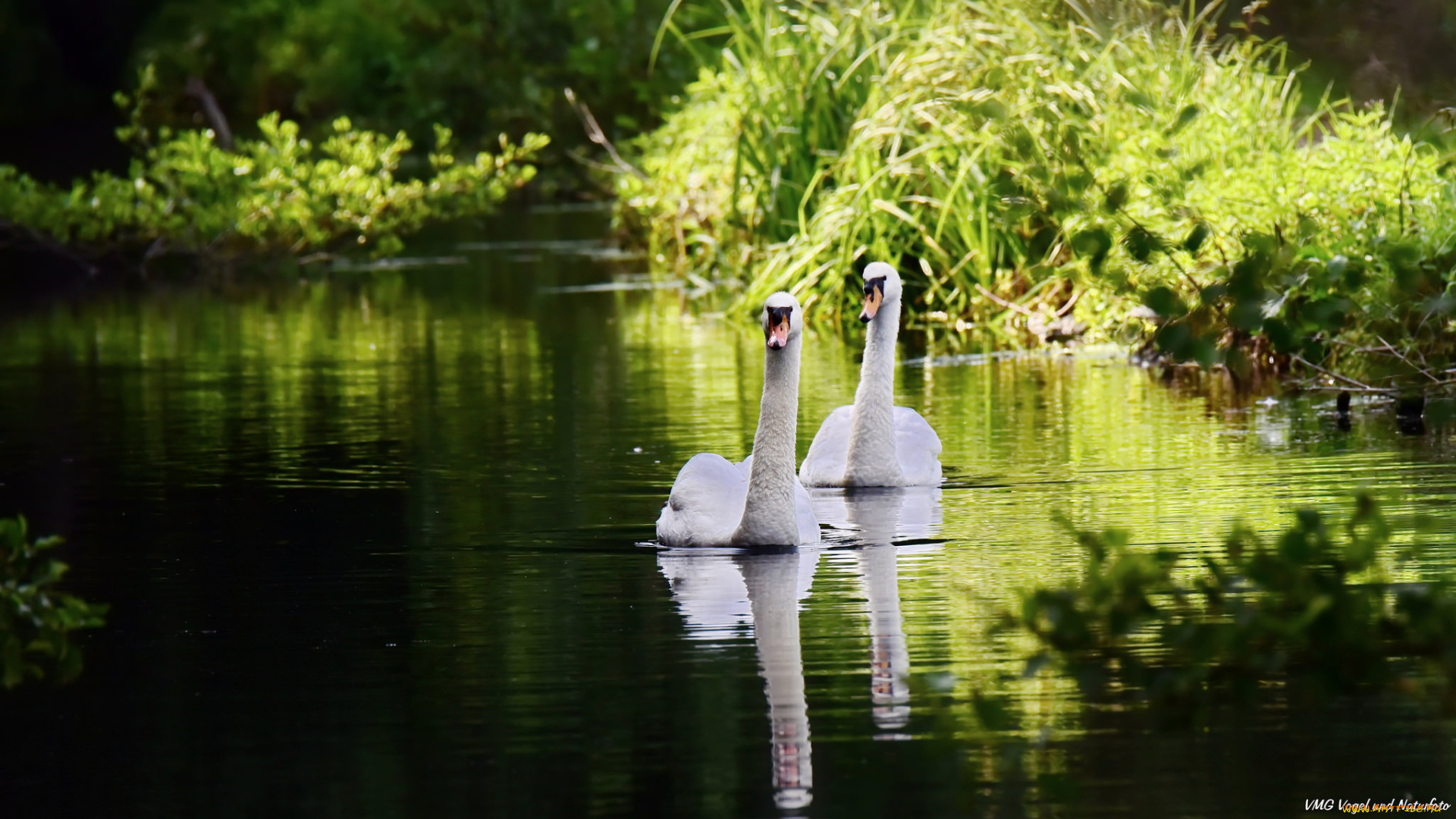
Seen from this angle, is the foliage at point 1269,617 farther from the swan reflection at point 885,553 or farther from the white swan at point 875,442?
the white swan at point 875,442

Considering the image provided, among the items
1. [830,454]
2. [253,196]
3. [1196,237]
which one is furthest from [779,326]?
[253,196]

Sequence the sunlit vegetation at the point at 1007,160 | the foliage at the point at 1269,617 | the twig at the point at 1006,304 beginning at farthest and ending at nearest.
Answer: the twig at the point at 1006,304 → the sunlit vegetation at the point at 1007,160 → the foliage at the point at 1269,617

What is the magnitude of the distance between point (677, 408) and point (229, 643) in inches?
272

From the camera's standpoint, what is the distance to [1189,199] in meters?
15.5

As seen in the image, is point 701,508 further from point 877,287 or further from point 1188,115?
point 1188,115

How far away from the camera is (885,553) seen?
30.9ft

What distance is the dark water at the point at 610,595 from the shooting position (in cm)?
593

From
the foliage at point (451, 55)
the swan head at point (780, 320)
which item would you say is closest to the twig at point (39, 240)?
the foliage at point (451, 55)

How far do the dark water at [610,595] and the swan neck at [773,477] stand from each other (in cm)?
10

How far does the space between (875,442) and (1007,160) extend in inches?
280

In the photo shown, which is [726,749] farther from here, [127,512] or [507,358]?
[507,358]

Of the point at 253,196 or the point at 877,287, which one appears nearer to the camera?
the point at 877,287

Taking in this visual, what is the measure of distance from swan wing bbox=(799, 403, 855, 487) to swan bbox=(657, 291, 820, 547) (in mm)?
1686

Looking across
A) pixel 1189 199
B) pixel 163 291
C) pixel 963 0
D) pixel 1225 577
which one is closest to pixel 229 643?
pixel 1225 577
